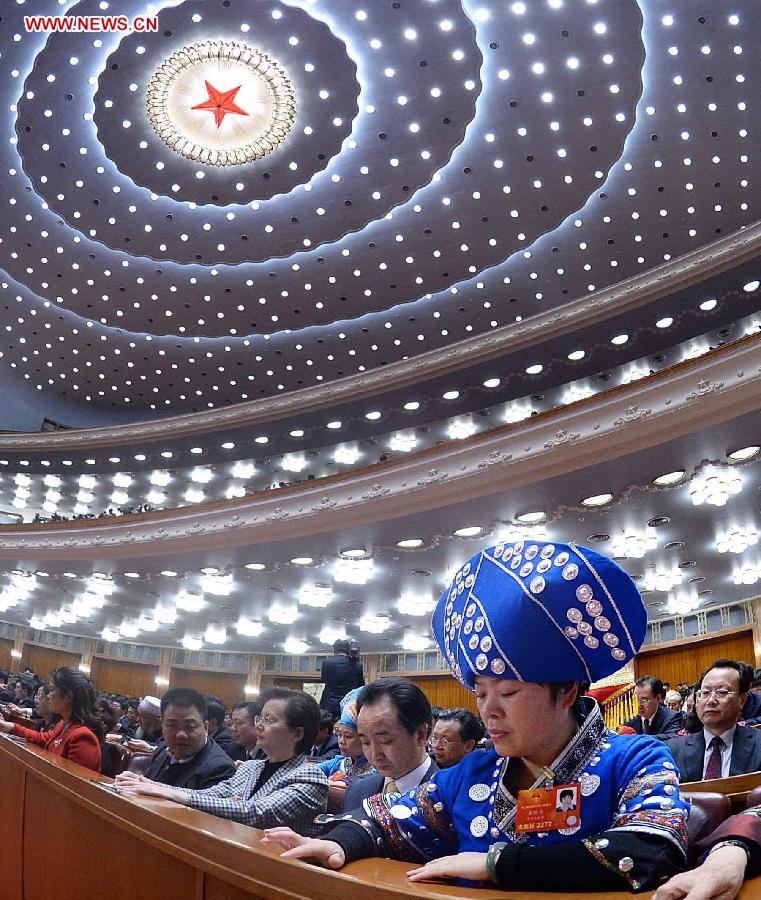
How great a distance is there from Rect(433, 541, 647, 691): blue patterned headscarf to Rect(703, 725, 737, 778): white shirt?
7.43 feet

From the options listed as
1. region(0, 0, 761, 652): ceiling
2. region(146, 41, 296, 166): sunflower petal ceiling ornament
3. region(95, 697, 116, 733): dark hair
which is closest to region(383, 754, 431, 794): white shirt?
region(95, 697, 116, 733): dark hair

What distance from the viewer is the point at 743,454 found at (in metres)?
9.38

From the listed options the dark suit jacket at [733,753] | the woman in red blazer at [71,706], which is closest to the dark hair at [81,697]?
the woman in red blazer at [71,706]

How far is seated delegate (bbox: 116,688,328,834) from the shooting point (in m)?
2.52

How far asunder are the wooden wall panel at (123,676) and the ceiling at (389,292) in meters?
4.12

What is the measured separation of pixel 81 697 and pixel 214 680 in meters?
20.2

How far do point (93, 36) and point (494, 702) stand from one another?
13952 millimetres

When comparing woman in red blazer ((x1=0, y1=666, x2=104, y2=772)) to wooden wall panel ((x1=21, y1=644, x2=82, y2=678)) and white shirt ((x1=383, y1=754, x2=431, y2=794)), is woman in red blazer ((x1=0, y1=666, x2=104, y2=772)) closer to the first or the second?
white shirt ((x1=383, y1=754, x2=431, y2=794))

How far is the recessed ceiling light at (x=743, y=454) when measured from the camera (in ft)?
30.6

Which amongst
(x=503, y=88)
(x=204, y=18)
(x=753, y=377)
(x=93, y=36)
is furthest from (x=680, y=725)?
(x=93, y=36)

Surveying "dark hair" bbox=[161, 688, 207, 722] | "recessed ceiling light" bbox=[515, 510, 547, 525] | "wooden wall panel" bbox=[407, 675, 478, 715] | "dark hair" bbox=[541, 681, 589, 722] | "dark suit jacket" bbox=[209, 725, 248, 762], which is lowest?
"wooden wall panel" bbox=[407, 675, 478, 715]

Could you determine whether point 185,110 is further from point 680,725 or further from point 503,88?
point 680,725

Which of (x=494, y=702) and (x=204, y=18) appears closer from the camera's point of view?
(x=494, y=702)

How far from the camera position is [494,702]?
169cm
